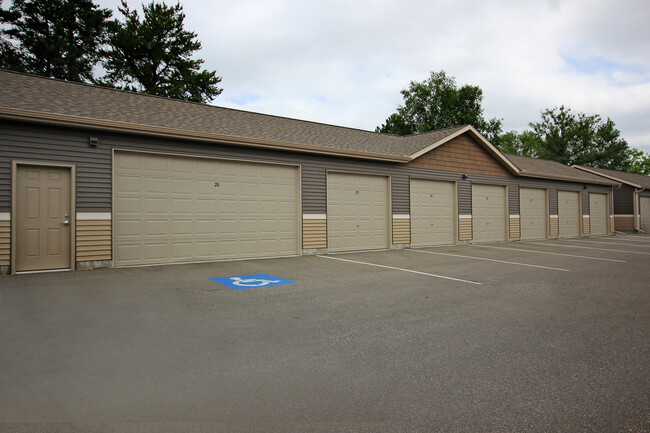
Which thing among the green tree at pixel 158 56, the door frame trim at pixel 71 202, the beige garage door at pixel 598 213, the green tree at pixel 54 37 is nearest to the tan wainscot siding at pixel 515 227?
the beige garage door at pixel 598 213

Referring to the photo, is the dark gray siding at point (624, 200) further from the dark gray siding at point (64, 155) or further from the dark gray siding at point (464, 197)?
the dark gray siding at point (64, 155)

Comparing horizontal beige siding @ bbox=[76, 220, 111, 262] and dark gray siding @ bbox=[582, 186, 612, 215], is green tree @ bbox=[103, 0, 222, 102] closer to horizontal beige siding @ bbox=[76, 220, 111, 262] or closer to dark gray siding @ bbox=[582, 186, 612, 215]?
horizontal beige siding @ bbox=[76, 220, 111, 262]

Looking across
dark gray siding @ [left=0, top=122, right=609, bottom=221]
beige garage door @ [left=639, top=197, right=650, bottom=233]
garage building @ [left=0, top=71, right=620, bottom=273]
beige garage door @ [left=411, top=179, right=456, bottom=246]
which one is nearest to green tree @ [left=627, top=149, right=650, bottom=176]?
beige garage door @ [left=639, top=197, right=650, bottom=233]

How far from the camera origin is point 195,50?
27844mm

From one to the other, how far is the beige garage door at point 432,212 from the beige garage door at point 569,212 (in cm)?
826

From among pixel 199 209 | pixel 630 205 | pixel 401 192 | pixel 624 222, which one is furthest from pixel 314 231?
pixel 630 205

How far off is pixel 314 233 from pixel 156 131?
500 cm

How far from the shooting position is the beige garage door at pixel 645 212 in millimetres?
26234

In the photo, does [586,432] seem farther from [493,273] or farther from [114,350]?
[493,273]

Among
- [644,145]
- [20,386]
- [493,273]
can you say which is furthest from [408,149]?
[644,145]

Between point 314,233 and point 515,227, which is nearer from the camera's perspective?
point 314,233

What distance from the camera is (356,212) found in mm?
12492

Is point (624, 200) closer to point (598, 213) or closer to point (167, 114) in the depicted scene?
point (598, 213)

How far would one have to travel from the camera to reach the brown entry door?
306 inches
